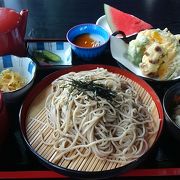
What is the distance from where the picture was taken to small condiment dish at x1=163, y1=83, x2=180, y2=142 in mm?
1049

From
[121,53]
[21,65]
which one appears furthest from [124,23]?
[21,65]

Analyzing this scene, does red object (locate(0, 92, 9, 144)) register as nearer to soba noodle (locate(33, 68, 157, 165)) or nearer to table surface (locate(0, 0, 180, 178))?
soba noodle (locate(33, 68, 157, 165))

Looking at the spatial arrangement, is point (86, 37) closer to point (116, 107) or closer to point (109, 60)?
point (109, 60)

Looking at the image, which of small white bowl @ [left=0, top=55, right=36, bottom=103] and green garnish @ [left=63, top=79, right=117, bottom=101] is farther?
small white bowl @ [left=0, top=55, right=36, bottom=103]

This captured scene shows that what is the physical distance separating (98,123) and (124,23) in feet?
2.99

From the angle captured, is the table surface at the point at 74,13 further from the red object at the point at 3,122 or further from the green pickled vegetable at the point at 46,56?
the red object at the point at 3,122

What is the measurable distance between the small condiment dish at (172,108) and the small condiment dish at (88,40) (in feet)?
1.49

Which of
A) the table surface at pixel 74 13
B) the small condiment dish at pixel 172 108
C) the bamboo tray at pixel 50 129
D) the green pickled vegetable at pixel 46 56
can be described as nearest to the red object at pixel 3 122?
the bamboo tray at pixel 50 129

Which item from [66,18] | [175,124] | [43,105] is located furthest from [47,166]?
[66,18]

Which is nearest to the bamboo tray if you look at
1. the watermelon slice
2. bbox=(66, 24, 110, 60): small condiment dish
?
bbox=(66, 24, 110, 60): small condiment dish

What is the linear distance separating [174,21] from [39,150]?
1.26 meters

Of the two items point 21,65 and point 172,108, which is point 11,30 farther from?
point 172,108

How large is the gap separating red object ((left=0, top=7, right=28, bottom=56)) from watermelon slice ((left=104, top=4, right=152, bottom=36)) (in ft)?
1.85

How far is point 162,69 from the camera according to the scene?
1.44 m
